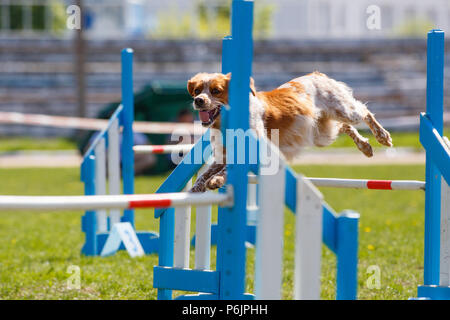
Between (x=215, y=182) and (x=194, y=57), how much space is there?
2022 centimetres

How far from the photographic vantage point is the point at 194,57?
23.6 m

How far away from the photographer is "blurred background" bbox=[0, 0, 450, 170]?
21.6 meters

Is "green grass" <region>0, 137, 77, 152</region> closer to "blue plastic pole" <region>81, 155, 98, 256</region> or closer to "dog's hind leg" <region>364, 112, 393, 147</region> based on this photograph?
"blue plastic pole" <region>81, 155, 98, 256</region>

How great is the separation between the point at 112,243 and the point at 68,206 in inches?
139

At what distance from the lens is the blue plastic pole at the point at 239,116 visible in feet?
9.17

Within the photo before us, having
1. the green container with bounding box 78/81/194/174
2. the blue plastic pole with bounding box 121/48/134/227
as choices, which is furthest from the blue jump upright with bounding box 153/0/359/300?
the green container with bounding box 78/81/194/174

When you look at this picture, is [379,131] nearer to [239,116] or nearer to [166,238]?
[166,238]

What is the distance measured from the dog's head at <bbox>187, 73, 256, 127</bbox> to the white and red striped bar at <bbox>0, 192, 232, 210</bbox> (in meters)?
1.12

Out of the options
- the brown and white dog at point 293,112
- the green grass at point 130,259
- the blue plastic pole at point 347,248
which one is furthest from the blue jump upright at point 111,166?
the blue plastic pole at point 347,248

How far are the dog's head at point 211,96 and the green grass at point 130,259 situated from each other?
1.37 metres
